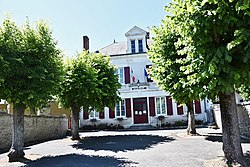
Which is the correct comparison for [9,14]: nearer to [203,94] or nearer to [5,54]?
[5,54]

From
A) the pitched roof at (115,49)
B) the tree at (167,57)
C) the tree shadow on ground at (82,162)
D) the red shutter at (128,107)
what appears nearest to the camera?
the tree shadow on ground at (82,162)

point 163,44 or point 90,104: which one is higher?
point 163,44

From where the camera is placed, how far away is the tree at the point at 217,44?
16.9 ft

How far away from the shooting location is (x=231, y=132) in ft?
22.1

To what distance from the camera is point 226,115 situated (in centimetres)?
685

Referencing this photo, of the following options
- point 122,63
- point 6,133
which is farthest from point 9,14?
point 122,63

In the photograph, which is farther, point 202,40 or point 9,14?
point 9,14

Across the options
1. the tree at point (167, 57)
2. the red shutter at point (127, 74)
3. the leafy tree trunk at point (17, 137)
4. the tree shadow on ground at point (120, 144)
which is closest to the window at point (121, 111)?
the red shutter at point (127, 74)

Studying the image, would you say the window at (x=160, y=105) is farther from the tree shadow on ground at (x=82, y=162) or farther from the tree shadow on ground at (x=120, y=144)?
the tree shadow on ground at (x=82, y=162)

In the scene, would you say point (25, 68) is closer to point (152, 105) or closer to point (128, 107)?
point (128, 107)

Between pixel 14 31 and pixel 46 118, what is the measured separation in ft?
30.5

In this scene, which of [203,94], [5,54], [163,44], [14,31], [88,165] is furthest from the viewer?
[163,44]

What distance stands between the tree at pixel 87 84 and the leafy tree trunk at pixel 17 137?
3150 millimetres

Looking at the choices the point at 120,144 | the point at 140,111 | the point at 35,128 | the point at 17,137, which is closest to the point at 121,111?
the point at 140,111
